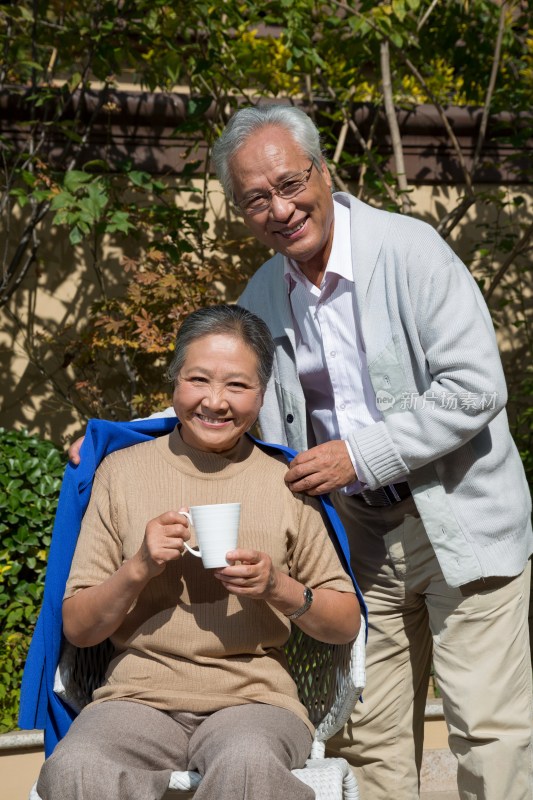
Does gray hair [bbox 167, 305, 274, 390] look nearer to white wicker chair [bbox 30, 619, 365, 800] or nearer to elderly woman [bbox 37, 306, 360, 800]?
elderly woman [bbox 37, 306, 360, 800]

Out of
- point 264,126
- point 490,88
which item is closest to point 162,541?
point 264,126

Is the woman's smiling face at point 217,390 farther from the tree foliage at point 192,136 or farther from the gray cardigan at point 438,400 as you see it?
the tree foliage at point 192,136

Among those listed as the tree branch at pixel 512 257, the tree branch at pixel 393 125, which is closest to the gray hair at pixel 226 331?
the tree branch at pixel 393 125

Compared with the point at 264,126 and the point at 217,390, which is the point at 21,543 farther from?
the point at 264,126

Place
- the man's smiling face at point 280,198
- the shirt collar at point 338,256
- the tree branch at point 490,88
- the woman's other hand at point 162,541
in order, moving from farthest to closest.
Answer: the tree branch at point 490,88 → the shirt collar at point 338,256 → the man's smiling face at point 280,198 → the woman's other hand at point 162,541

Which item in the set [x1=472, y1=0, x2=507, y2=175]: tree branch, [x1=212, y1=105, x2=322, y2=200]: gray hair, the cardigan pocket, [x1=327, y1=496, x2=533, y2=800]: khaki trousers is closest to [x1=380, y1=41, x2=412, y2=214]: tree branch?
[x1=472, y1=0, x2=507, y2=175]: tree branch

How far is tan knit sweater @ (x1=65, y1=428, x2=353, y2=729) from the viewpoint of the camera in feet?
7.70

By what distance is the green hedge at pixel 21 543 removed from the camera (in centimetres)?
399

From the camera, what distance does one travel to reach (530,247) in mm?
4781

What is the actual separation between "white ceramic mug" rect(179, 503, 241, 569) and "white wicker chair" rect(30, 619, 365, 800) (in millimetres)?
519

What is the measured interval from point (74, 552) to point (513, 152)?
141 inches

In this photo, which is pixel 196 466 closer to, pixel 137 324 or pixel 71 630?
pixel 71 630

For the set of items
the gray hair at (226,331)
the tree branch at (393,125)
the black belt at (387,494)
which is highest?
the tree branch at (393,125)

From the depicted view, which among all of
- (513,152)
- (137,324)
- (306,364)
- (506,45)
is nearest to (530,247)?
(513,152)
